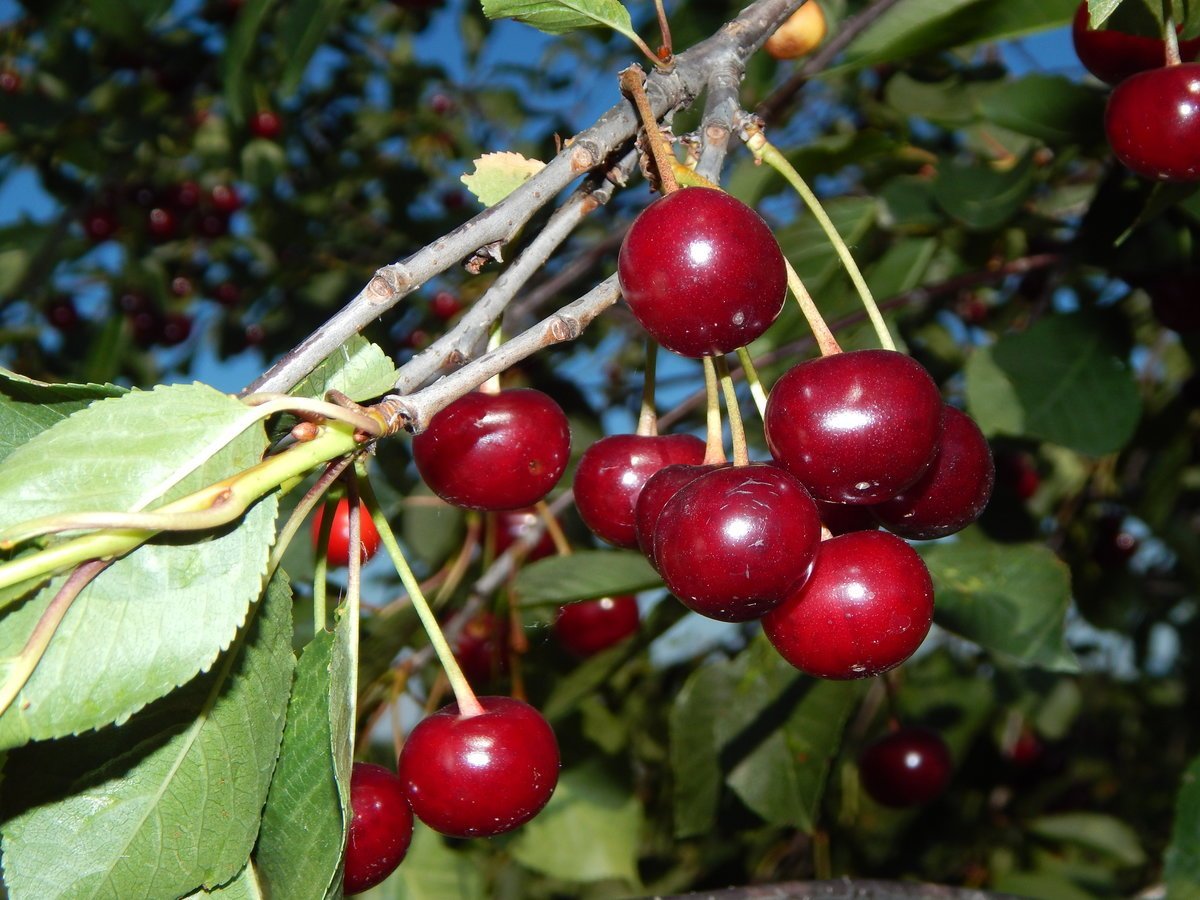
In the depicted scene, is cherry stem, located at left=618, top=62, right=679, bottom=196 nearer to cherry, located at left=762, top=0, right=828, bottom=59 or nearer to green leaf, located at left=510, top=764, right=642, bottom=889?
cherry, located at left=762, top=0, right=828, bottom=59

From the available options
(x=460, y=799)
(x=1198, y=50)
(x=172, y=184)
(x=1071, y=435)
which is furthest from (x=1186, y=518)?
(x=172, y=184)

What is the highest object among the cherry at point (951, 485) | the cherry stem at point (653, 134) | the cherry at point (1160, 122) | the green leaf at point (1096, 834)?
the cherry at point (1160, 122)

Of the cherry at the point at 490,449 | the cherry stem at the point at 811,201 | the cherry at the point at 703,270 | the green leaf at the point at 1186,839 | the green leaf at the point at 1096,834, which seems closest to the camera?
the cherry at the point at 703,270

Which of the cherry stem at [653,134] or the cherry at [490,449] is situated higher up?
the cherry stem at [653,134]

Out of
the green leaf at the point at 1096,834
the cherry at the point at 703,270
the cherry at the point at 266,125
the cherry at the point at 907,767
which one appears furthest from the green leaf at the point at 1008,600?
the cherry at the point at 266,125

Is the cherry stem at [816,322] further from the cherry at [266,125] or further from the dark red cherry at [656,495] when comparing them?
the cherry at [266,125]

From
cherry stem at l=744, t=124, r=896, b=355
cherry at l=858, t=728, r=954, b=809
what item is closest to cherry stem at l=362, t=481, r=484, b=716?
cherry stem at l=744, t=124, r=896, b=355

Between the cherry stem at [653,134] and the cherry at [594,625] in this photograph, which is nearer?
the cherry stem at [653,134]
